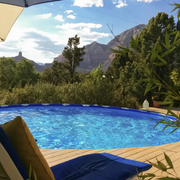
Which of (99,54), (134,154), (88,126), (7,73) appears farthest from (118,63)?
(99,54)

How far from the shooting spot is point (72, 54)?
2077cm

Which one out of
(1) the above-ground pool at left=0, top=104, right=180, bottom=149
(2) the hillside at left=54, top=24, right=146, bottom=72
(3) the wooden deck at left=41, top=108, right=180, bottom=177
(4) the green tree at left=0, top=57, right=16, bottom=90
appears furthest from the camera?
(2) the hillside at left=54, top=24, right=146, bottom=72

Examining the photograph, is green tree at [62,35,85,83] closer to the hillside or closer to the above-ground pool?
the above-ground pool

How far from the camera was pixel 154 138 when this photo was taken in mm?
5227

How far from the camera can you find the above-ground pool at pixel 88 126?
475 centimetres

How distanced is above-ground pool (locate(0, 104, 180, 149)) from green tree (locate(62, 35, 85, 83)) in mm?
12434

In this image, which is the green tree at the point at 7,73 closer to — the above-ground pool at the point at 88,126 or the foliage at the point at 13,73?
the foliage at the point at 13,73

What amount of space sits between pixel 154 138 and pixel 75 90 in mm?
4755

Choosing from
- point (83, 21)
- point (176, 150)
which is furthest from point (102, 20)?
point (176, 150)

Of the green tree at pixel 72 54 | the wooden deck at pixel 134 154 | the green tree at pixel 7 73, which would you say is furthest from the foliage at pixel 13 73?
the wooden deck at pixel 134 154

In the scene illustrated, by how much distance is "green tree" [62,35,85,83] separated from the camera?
2052cm

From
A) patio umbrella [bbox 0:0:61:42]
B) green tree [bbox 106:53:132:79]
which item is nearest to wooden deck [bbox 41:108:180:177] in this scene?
patio umbrella [bbox 0:0:61:42]

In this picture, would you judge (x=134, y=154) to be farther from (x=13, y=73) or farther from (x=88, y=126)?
(x=13, y=73)

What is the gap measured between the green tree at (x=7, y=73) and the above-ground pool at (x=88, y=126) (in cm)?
1251
